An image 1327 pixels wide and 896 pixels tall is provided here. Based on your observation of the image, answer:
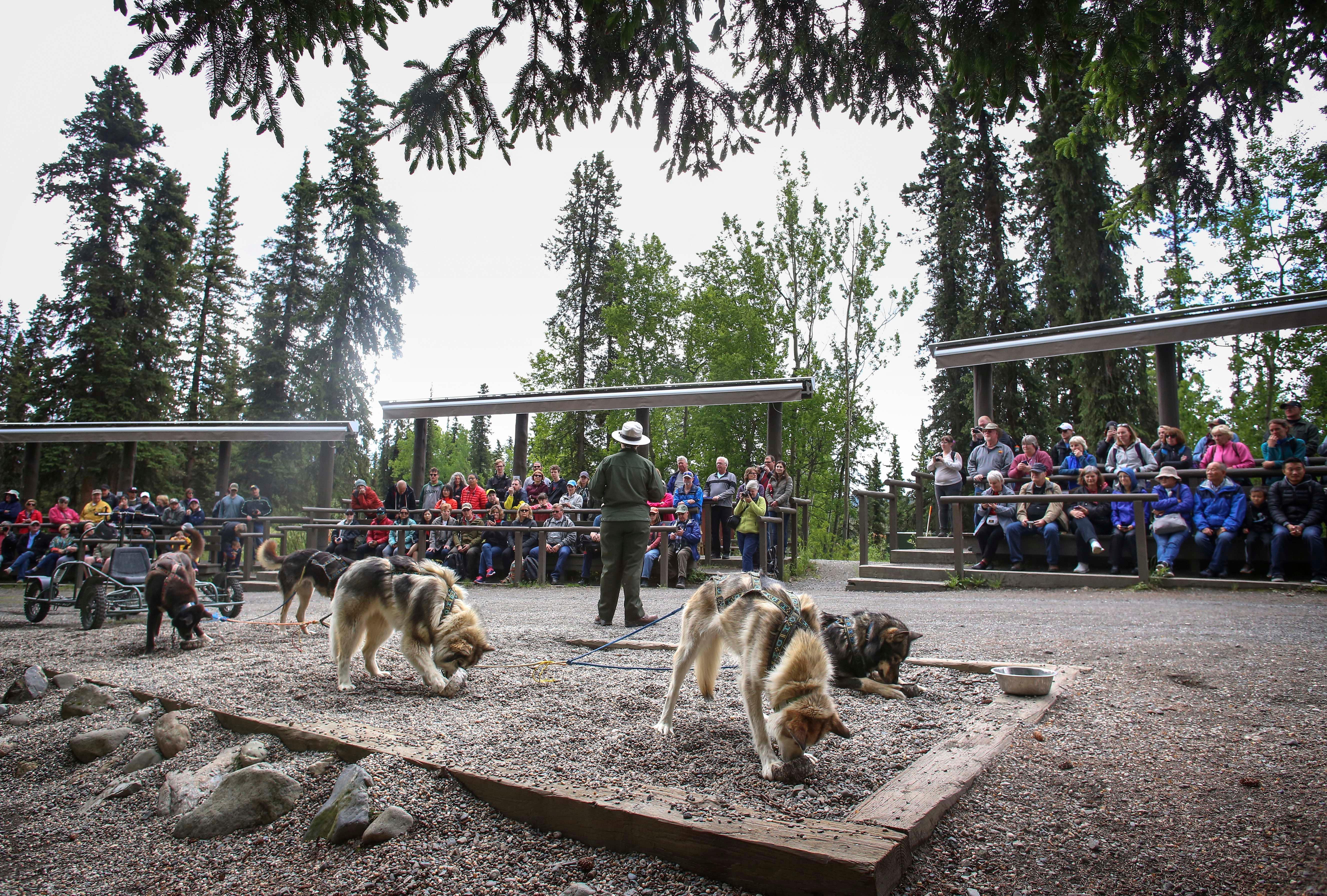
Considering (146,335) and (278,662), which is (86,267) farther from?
(278,662)

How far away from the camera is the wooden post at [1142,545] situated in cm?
977

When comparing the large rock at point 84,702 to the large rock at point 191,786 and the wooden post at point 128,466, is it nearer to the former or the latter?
the large rock at point 191,786

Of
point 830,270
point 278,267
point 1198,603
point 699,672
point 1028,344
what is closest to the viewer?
point 699,672

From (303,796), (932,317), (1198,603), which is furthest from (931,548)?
(932,317)

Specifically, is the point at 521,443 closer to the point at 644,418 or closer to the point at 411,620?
the point at 644,418

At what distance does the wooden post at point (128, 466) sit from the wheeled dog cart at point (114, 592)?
40.3 ft

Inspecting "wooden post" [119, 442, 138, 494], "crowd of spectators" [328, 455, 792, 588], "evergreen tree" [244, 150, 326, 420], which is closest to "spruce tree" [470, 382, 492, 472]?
"evergreen tree" [244, 150, 326, 420]

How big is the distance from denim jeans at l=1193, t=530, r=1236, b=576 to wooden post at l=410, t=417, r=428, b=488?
14.9m

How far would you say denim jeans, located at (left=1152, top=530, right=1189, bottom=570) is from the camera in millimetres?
9906

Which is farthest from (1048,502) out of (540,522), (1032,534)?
(540,522)

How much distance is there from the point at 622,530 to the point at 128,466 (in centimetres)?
2025

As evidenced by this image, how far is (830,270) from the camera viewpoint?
2691cm

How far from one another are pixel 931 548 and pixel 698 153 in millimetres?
10295

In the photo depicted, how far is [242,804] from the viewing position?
10.5ft
